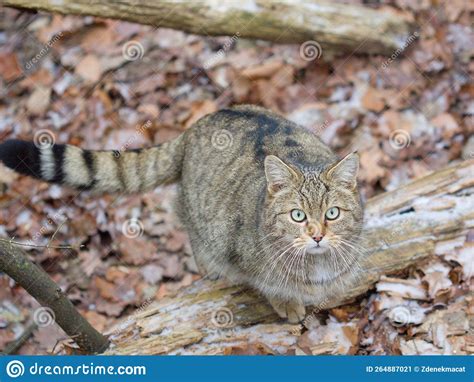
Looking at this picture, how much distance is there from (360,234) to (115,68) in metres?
3.25

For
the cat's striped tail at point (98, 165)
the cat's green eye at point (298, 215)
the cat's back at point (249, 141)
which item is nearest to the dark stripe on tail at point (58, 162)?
the cat's striped tail at point (98, 165)

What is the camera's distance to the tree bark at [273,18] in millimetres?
5797

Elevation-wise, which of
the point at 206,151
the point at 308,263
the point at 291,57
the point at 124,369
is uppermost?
the point at 291,57

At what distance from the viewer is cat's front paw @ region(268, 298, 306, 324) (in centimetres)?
416

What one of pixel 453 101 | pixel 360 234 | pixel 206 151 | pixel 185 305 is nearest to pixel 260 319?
pixel 185 305

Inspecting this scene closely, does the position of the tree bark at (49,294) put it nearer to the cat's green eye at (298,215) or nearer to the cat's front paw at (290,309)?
the cat's front paw at (290,309)

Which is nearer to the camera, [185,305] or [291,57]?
[185,305]

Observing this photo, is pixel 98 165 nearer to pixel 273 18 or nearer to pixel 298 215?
pixel 298 215

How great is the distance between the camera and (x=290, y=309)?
4.16m

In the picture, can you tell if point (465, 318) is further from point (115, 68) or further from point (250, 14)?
point (115, 68)

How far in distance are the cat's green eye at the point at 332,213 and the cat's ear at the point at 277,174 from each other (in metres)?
0.25

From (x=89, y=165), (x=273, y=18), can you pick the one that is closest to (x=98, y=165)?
(x=89, y=165)

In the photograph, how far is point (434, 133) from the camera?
598cm

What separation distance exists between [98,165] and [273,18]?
8.06 feet
